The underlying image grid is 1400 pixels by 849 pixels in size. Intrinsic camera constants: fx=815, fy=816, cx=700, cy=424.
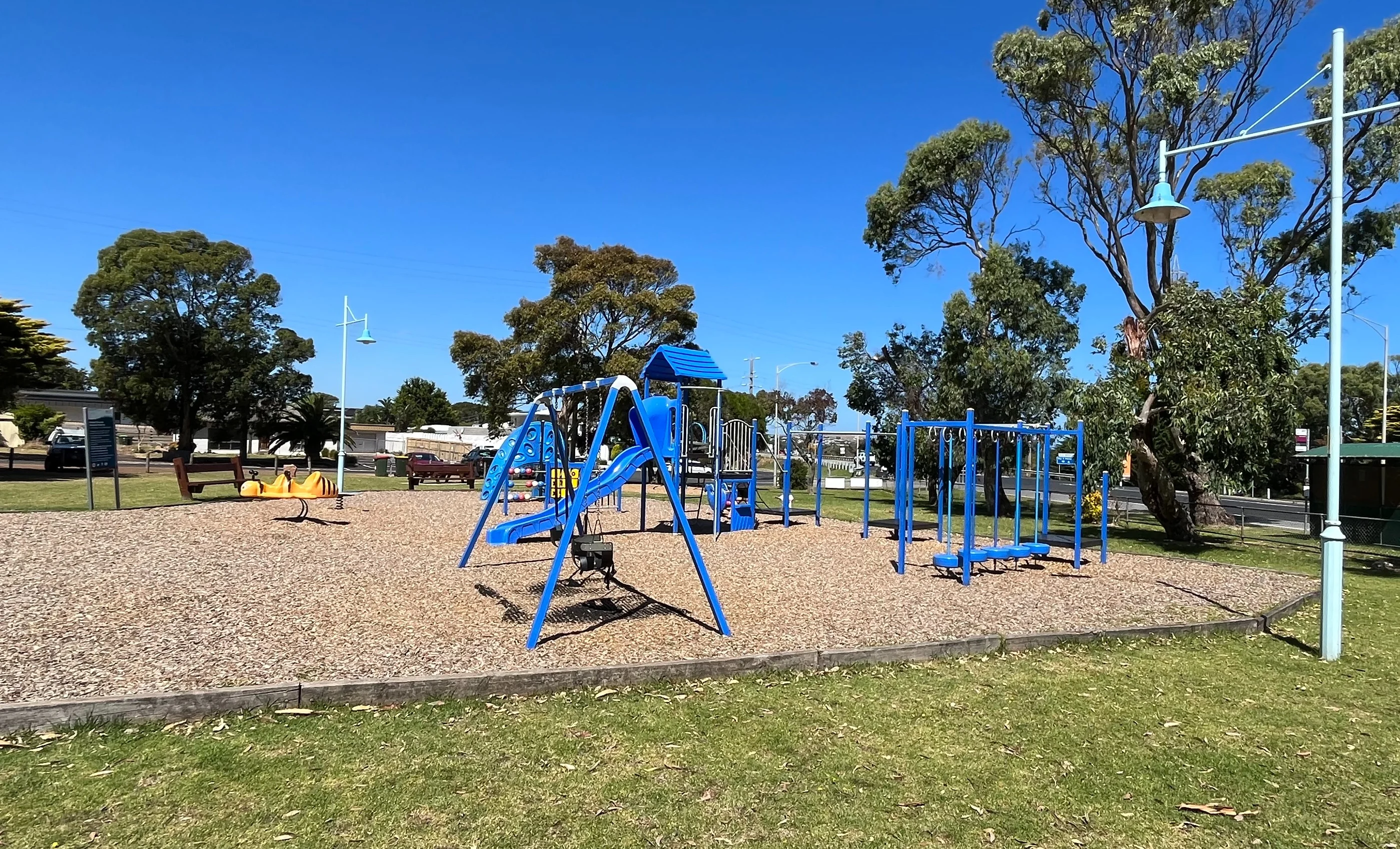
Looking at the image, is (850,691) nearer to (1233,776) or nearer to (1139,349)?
(1233,776)

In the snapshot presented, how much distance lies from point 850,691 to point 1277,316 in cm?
1422

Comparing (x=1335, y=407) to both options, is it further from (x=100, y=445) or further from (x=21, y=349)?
(x=21, y=349)

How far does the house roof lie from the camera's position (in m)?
18.7

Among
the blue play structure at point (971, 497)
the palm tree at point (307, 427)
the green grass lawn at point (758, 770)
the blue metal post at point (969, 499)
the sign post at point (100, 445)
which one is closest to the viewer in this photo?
the green grass lawn at point (758, 770)

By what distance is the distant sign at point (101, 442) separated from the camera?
50.2 ft

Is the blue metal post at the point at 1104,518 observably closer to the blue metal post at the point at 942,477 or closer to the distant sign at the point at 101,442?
the blue metal post at the point at 942,477

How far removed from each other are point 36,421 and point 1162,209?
69405mm

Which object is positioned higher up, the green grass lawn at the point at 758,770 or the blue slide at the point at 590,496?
the blue slide at the point at 590,496

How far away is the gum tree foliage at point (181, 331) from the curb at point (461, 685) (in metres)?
40.5

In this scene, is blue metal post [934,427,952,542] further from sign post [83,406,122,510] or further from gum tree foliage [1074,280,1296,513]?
sign post [83,406,122,510]

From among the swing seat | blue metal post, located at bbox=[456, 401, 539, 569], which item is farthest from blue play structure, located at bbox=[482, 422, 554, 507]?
the swing seat

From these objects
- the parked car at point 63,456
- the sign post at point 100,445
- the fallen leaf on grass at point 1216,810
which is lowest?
the fallen leaf on grass at point 1216,810

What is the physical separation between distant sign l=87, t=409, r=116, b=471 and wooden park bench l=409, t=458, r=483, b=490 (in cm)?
1121

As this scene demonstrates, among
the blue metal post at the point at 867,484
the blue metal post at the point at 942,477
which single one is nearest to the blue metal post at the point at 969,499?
the blue metal post at the point at 942,477
